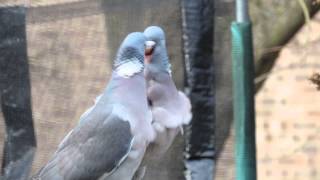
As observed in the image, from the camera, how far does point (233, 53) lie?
254cm

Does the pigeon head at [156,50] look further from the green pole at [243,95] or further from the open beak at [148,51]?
the green pole at [243,95]

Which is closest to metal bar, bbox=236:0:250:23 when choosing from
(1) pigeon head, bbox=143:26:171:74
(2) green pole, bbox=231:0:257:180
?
(2) green pole, bbox=231:0:257:180

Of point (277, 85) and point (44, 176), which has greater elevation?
point (44, 176)

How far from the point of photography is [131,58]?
2357 mm

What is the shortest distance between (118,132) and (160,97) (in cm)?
21

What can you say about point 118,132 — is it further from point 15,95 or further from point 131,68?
→ point 15,95

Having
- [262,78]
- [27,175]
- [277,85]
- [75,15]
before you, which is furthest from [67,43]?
[277,85]

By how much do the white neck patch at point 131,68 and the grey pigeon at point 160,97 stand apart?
0.25 ft

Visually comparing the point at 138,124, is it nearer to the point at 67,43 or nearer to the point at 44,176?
the point at 44,176

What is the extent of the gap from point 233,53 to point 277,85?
2309 millimetres

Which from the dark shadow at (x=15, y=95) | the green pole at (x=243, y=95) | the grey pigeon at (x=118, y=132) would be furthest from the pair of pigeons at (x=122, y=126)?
the dark shadow at (x=15, y=95)

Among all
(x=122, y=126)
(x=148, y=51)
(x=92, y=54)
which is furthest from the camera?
(x=92, y=54)

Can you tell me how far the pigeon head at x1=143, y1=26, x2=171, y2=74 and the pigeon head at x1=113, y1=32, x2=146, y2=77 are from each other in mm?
50

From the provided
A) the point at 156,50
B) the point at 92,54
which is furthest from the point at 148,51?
the point at 92,54
